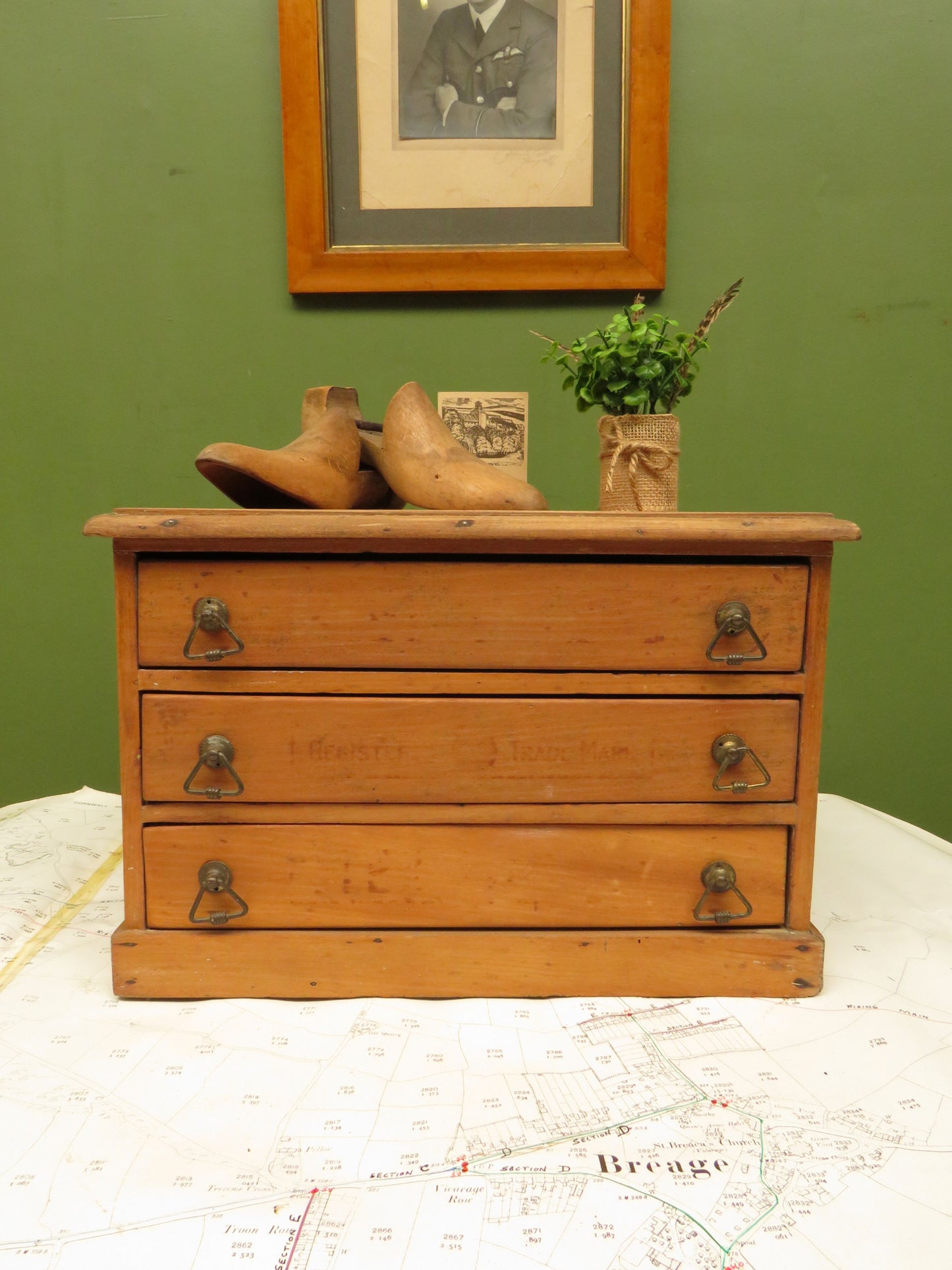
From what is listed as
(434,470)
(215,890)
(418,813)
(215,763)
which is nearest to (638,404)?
(434,470)

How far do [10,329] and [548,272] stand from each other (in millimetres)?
985

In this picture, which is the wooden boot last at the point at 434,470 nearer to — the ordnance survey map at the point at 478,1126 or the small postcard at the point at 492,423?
the small postcard at the point at 492,423

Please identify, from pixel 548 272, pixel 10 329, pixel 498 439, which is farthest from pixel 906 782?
pixel 10 329

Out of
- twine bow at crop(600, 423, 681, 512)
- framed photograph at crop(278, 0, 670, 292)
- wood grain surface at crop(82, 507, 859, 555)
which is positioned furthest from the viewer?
framed photograph at crop(278, 0, 670, 292)

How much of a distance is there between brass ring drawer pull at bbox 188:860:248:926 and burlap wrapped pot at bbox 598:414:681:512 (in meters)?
0.68

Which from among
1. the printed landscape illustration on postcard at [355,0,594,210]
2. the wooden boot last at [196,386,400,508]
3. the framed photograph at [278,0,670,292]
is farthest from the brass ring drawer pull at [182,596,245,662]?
the printed landscape illustration on postcard at [355,0,594,210]

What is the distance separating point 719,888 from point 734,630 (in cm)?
32

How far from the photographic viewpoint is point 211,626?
938 mm

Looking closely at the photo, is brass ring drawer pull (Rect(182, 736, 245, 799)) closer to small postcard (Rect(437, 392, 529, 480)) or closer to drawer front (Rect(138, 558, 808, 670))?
drawer front (Rect(138, 558, 808, 670))

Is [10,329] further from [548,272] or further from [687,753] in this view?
[687,753]

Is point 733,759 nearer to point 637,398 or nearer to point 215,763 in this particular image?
point 637,398

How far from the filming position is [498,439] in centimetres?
143

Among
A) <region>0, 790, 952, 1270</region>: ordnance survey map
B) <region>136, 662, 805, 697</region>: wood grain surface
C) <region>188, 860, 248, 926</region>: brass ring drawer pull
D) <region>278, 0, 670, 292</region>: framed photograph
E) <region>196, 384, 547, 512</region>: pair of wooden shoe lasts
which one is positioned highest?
<region>278, 0, 670, 292</region>: framed photograph

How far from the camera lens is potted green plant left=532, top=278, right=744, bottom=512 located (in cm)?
106
